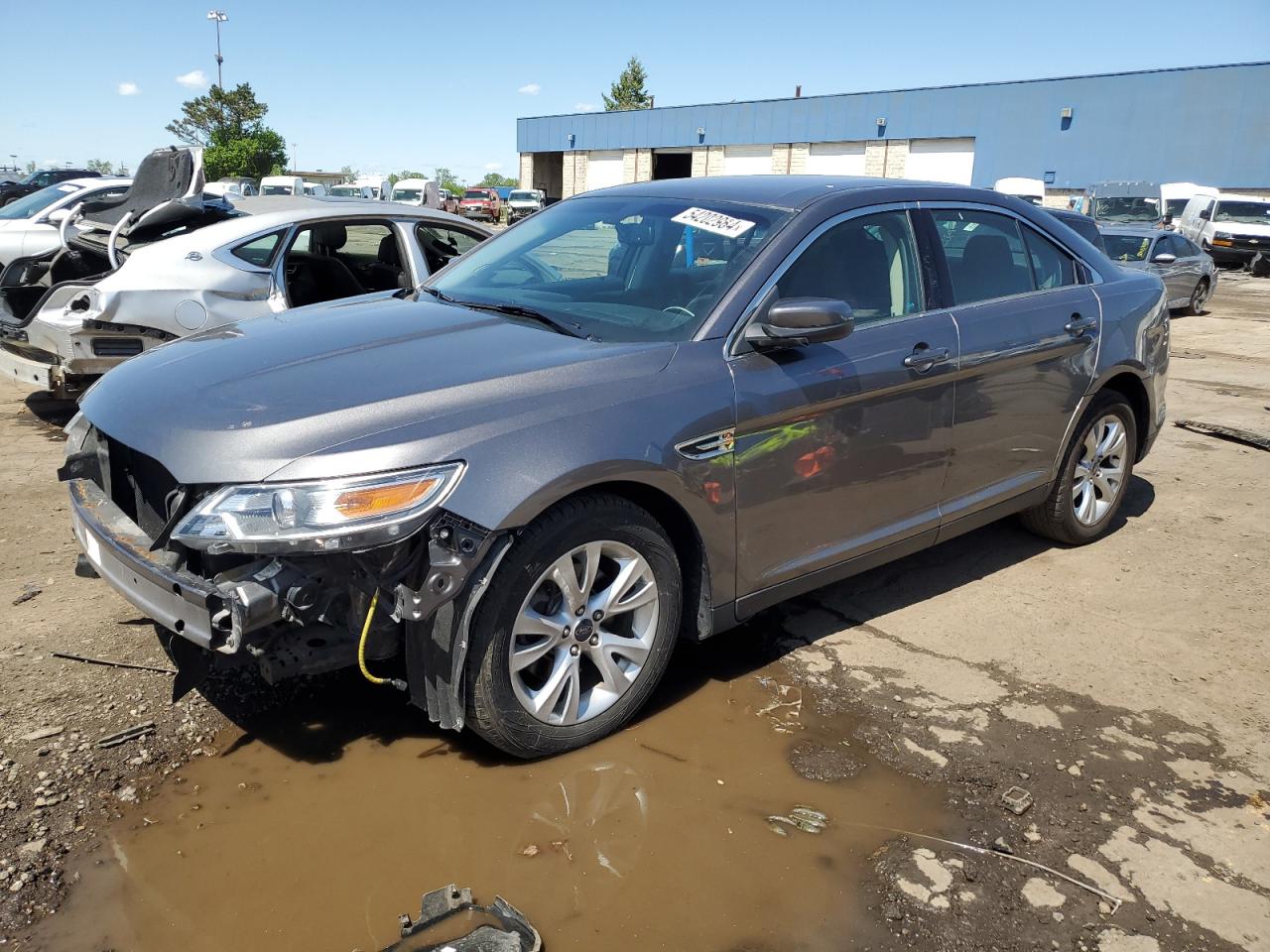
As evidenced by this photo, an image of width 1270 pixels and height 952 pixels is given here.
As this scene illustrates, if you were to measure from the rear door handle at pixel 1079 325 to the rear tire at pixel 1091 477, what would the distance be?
1.34ft

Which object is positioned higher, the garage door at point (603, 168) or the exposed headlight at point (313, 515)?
the garage door at point (603, 168)

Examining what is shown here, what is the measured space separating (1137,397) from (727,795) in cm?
353

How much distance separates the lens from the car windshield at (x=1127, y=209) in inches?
933

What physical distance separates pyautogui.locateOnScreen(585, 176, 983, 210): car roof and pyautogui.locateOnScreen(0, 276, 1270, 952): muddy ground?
1759 millimetres

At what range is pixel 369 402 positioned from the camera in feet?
9.44

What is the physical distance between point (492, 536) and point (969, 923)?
1599mm

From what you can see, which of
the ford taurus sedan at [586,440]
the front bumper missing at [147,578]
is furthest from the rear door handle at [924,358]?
the front bumper missing at [147,578]

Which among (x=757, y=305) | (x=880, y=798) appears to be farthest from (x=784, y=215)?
(x=880, y=798)

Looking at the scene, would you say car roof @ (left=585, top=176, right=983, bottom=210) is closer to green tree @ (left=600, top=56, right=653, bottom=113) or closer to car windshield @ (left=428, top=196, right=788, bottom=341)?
car windshield @ (left=428, top=196, right=788, bottom=341)

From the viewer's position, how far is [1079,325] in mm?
4738

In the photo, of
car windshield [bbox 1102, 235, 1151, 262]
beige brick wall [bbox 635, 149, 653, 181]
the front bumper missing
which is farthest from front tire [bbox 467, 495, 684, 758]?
beige brick wall [bbox 635, 149, 653, 181]

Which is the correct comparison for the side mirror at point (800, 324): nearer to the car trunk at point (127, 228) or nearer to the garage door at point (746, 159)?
the car trunk at point (127, 228)

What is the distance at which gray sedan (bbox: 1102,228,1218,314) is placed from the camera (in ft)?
50.4

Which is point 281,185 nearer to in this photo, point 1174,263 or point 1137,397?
point 1174,263
